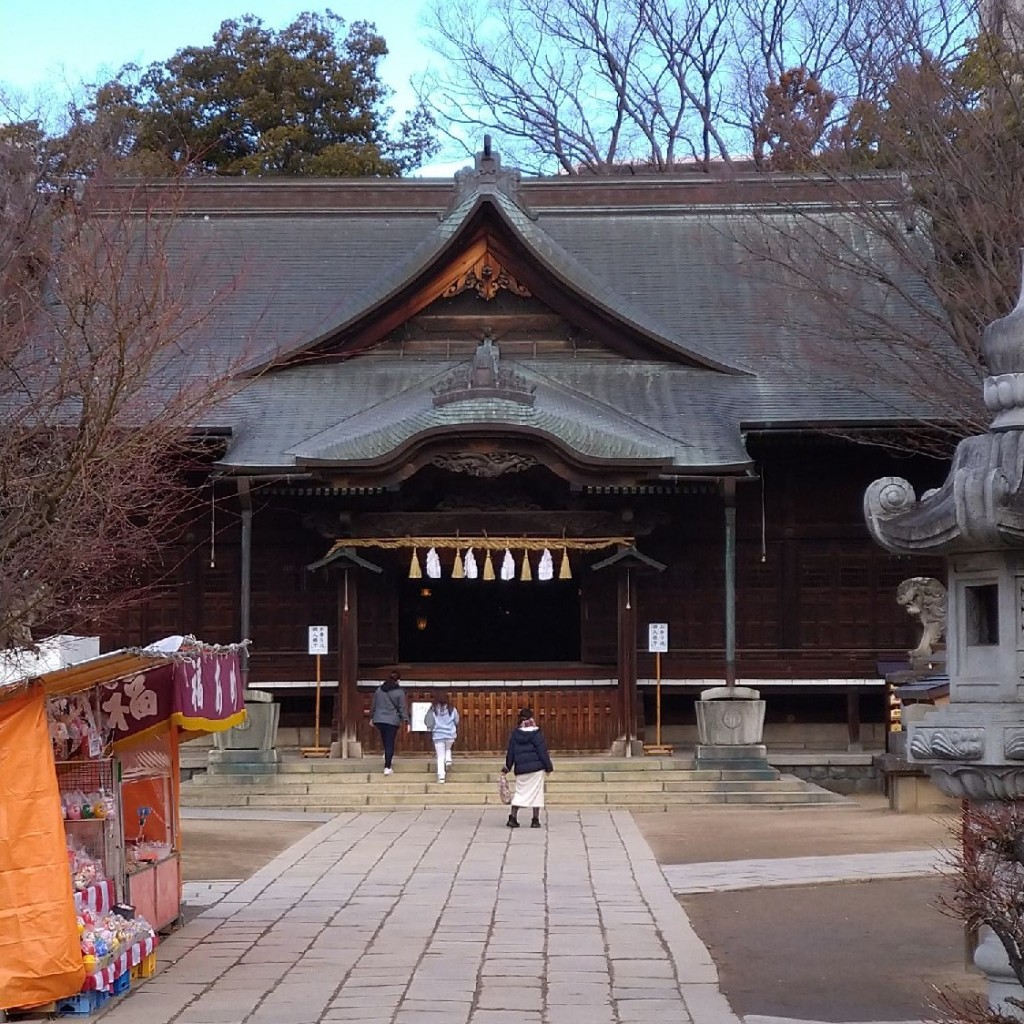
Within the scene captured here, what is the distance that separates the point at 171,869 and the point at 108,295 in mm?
4185

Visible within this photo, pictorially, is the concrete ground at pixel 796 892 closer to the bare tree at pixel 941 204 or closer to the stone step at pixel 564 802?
the stone step at pixel 564 802

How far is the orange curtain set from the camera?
9.38 metres

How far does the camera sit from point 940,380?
21672 mm

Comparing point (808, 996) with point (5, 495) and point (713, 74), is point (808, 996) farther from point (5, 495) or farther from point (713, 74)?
point (713, 74)

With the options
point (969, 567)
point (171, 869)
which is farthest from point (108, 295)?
point (969, 567)

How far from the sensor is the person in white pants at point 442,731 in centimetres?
2206

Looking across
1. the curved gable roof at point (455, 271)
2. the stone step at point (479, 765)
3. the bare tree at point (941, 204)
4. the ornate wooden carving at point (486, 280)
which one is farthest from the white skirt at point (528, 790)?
the ornate wooden carving at point (486, 280)

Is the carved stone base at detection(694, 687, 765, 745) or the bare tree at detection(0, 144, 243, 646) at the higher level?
the bare tree at detection(0, 144, 243, 646)

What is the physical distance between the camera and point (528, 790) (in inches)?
746

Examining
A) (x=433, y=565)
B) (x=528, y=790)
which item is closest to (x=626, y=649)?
(x=433, y=565)

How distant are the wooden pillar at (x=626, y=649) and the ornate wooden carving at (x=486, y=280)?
508cm

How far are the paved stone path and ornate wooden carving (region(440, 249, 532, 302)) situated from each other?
1067 cm

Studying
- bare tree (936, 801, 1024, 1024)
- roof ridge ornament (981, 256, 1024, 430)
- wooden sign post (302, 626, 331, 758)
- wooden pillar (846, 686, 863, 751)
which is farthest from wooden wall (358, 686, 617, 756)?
bare tree (936, 801, 1024, 1024)

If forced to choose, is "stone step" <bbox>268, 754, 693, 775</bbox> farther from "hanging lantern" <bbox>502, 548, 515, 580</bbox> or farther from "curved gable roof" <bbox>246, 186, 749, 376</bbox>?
"curved gable roof" <bbox>246, 186, 749, 376</bbox>
